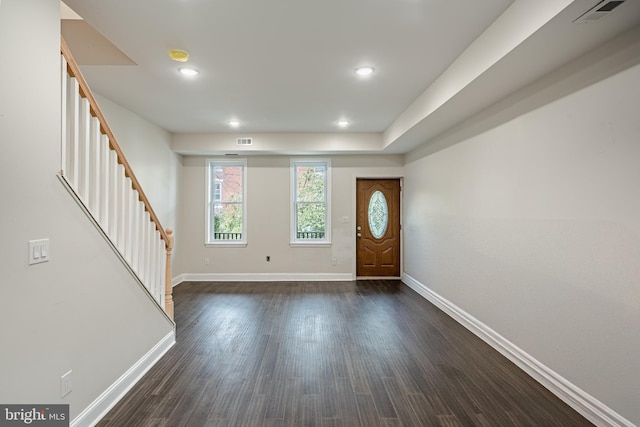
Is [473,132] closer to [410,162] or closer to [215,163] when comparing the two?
[410,162]

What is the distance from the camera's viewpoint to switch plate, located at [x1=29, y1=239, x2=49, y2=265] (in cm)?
153

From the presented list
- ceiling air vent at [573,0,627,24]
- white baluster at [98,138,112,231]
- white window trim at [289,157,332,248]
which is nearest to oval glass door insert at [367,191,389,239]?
white window trim at [289,157,332,248]

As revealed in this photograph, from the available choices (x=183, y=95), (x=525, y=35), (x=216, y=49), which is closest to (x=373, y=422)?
(x=525, y=35)

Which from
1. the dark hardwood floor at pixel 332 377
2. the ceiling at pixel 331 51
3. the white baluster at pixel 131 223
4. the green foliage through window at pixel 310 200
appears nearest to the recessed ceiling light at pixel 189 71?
the ceiling at pixel 331 51

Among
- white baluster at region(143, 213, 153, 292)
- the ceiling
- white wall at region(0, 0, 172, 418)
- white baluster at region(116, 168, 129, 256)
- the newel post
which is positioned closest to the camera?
white wall at region(0, 0, 172, 418)

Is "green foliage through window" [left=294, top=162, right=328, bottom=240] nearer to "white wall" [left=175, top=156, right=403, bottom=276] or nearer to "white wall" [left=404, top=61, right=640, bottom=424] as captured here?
"white wall" [left=175, top=156, right=403, bottom=276]

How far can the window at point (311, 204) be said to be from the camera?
238 inches

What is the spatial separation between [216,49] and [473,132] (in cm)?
285

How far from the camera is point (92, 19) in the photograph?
2.16m

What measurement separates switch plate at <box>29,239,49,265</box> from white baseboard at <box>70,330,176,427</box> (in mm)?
1016

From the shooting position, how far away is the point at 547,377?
7.85 ft

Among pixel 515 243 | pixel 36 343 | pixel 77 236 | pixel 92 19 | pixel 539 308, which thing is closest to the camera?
pixel 36 343

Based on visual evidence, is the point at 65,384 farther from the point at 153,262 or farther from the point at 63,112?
the point at 63,112

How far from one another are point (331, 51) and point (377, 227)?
4.07m
